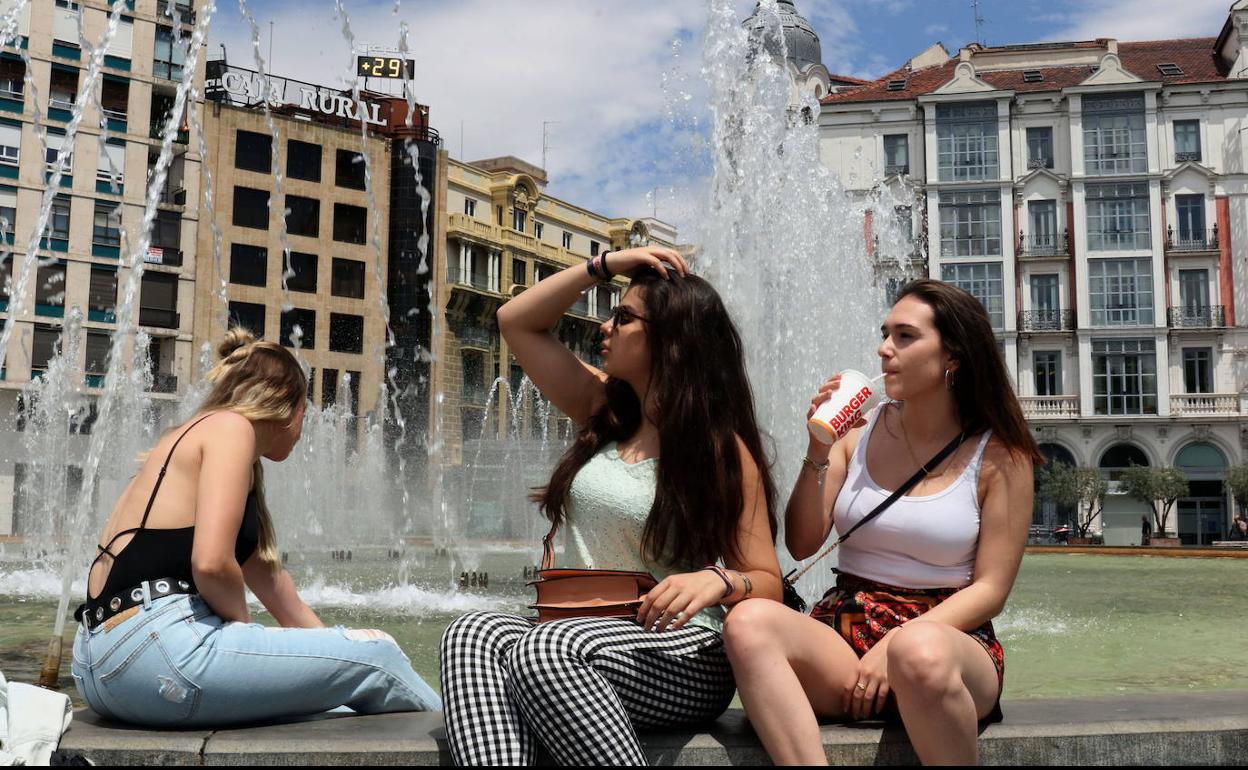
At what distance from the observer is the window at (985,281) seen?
41219mm

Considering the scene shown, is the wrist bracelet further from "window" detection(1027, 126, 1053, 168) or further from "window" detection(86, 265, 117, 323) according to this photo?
"window" detection(1027, 126, 1053, 168)

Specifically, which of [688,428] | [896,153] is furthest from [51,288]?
[688,428]

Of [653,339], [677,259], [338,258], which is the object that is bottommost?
[653,339]

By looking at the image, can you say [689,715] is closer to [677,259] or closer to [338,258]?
[677,259]

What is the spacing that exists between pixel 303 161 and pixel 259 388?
4106cm

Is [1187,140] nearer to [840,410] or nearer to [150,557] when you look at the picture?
[840,410]

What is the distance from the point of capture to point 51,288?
35.5m

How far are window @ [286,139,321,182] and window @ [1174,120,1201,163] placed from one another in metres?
31.0

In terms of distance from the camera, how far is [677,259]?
2.90 metres

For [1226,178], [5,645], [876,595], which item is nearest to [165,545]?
[876,595]

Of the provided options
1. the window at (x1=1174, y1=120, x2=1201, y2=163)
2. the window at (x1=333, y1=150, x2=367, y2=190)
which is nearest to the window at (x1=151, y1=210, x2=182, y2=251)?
the window at (x1=333, y1=150, x2=367, y2=190)

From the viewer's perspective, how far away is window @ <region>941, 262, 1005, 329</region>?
41.2 metres

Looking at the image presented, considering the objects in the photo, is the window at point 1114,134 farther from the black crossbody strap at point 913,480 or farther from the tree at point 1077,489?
the black crossbody strap at point 913,480

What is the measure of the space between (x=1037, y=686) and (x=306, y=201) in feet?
129
